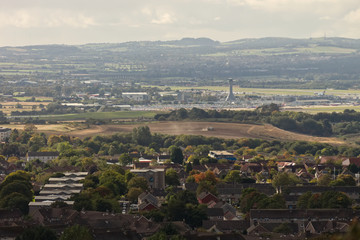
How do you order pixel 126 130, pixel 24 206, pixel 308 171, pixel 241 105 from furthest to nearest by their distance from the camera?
pixel 241 105, pixel 126 130, pixel 308 171, pixel 24 206

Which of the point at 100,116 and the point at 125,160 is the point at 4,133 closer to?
the point at 100,116

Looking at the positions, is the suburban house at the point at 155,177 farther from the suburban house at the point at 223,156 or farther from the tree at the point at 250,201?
the suburban house at the point at 223,156

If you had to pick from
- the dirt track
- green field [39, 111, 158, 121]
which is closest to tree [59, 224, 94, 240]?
the dirt track

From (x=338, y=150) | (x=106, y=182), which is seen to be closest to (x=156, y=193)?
(x=106, y=182)

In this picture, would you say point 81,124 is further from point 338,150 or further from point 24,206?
point 24,206

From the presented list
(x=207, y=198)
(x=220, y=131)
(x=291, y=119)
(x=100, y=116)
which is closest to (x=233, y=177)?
(x=207, y=198)

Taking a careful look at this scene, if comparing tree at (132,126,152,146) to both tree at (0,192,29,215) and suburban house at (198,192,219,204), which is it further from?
tree at (0,192,29,215)

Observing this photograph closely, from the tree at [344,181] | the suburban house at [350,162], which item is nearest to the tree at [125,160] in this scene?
the suburban house at [350,162]
